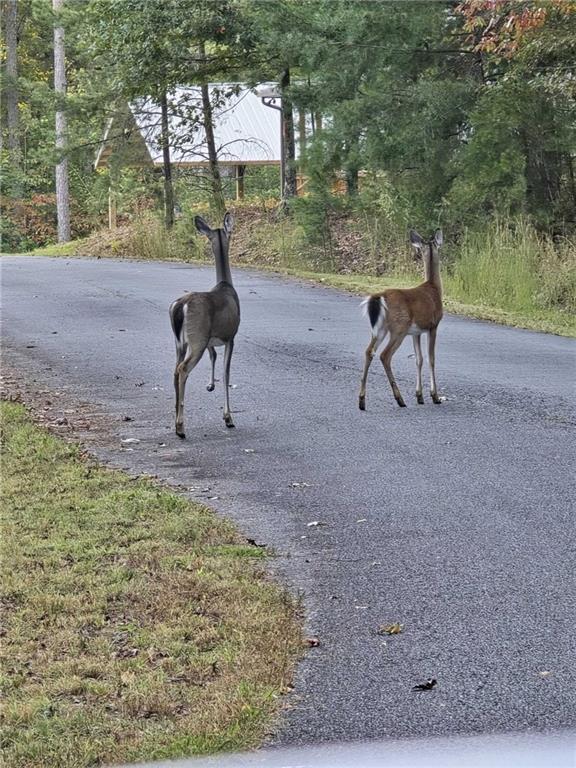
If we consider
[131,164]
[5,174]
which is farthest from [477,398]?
[5,174]

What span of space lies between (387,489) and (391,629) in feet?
9.35

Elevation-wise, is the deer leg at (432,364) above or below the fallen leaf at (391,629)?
above

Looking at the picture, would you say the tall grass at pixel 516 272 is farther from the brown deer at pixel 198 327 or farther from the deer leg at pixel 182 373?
the deer leg at pixel 182 373

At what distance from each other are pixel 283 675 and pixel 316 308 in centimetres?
1592

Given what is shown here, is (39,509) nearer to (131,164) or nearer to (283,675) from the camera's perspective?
(283,675)

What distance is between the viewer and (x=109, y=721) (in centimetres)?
475

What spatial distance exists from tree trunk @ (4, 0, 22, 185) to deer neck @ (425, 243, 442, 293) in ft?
138

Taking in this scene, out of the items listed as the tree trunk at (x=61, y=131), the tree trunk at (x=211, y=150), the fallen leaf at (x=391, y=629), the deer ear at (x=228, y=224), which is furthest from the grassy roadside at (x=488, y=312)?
the tree trunk at (x=61, y=131)

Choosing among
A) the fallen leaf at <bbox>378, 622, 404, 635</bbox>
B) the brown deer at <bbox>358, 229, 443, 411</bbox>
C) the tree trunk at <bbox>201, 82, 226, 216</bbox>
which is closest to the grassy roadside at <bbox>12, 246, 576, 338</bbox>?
the brown deer at <bbox>358, 229, 443, 411</bbox>

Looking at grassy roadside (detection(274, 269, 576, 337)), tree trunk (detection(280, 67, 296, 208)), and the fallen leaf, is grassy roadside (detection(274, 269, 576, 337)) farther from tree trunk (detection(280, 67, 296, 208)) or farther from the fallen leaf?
the fallen leaf

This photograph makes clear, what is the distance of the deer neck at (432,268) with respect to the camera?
39.5ft

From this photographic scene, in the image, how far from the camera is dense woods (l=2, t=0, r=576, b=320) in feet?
72.3

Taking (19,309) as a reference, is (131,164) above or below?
above

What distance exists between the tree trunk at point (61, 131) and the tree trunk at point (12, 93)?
4.66m
